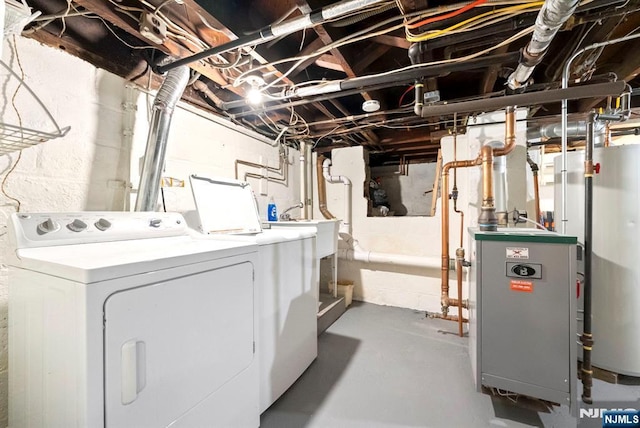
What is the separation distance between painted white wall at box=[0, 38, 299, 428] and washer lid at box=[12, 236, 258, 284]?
53 centimetres

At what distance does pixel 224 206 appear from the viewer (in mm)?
2012

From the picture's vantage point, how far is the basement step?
2.71 meters

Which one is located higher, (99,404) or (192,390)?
(99,404)

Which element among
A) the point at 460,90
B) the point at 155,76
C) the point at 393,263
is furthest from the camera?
the point at 393,263

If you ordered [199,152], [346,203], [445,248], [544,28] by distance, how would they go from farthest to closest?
1. [346,203]
2. [445,248]
3. [199,152]
4. [544,28]

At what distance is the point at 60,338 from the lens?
0.82 m

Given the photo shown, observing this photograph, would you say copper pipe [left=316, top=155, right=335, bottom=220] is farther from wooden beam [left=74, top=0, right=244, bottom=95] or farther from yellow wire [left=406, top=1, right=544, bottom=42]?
yellow wire [left=406, top=1, right=544, bottom=42]

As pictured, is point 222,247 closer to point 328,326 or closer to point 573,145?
point 328,326

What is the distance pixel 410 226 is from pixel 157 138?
2.88m

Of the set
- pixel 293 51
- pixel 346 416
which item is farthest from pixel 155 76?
pixel 346 416

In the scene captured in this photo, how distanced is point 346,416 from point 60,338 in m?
1.49

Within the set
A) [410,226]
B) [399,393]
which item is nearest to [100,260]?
[399,393]

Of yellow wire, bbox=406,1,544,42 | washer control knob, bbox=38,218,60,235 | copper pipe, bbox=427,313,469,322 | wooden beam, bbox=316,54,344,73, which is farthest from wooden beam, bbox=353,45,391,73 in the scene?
copper pipe, bbox=427,313,469,322

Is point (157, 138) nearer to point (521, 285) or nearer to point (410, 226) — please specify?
point (521, 285)
